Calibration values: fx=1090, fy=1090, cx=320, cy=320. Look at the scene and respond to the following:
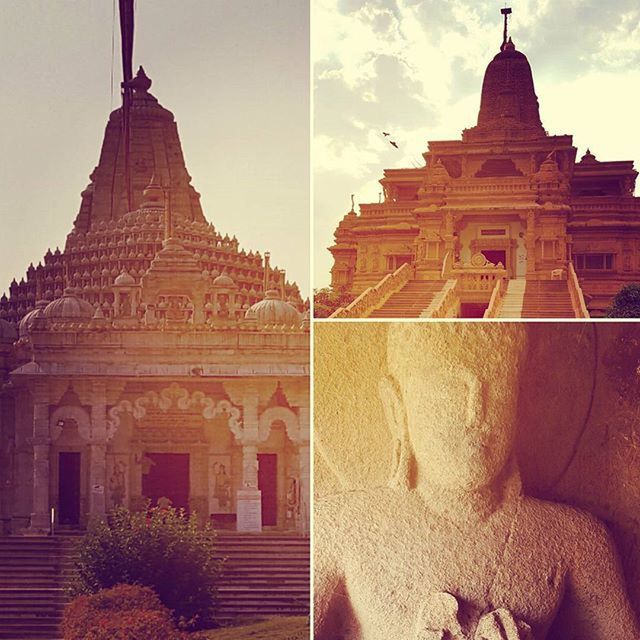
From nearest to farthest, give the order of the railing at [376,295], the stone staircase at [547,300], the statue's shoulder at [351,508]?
1. the statue's shoulder at [351,508]
2. the stone staircase at [547,300]
3. the railing at [376,295]

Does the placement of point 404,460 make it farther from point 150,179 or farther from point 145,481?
point 150,179

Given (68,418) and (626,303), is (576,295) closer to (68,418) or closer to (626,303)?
(626,303)

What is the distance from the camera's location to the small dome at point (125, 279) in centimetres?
425

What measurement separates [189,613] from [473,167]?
1900 mm

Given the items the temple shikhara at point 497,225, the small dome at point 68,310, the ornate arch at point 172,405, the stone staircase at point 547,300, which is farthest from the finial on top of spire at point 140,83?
the stone staircase at point 547,300

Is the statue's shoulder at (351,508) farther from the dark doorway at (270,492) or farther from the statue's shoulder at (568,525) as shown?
the dark doorway at (270,492)

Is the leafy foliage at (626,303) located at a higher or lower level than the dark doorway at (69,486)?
higher

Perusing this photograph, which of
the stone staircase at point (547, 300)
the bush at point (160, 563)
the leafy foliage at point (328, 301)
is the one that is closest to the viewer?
the stone staircase at point (547, 300)

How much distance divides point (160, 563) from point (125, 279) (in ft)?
3.62

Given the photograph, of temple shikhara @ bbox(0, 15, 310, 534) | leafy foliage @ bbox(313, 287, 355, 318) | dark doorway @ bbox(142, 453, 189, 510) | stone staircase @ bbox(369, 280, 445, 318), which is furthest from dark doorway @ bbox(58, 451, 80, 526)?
stone staircase @ bbox(369, 280, 445, 318)

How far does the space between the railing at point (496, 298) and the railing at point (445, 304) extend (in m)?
0.11

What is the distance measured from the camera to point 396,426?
3396mm

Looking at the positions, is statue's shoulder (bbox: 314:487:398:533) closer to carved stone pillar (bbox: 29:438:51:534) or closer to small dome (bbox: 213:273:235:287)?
small dome (bbox: 213:273:235:287)

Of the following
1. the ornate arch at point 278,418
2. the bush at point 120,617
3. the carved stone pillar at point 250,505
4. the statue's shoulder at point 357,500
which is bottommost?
the bush at point 120,617
